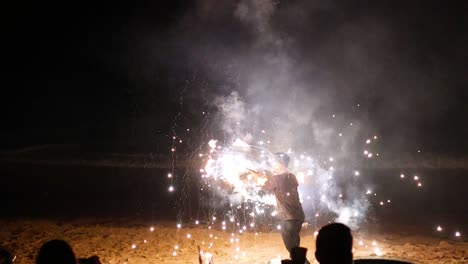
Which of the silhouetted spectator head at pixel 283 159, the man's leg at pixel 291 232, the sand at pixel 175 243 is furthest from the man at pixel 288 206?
the sand at pixel 175 243

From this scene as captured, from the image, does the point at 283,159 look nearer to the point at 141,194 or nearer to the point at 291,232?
the point at 291,232

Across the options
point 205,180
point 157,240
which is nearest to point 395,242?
point 157,240

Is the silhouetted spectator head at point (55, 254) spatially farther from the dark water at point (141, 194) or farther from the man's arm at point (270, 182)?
the dark water at point (141, 194)

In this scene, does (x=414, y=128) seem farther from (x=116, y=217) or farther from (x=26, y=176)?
(x=26, y=176)

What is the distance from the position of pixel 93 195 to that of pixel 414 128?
21237 mm

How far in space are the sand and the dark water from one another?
1.35 meters

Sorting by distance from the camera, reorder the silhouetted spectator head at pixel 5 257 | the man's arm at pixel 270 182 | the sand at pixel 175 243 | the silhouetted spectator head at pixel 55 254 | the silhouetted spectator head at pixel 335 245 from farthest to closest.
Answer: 1. the sand at pixel 175 243
2. the man's arm at pixel 270 182
3. the silhouetted spectator head at pixel 5 257
4. the silhouetted spectator head at pixel 55 254
5. the silhouetted spectator head at pixel 335 245

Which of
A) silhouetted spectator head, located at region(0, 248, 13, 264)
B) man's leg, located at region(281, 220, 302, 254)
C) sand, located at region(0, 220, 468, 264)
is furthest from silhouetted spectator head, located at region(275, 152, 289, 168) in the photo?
silhouetted spectator head, located at region(0, 248, 13, 264)

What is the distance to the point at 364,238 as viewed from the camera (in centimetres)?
945

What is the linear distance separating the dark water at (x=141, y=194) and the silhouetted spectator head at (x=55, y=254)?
8547 mm

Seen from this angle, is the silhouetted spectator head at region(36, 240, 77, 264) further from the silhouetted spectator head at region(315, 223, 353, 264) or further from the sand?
the sand

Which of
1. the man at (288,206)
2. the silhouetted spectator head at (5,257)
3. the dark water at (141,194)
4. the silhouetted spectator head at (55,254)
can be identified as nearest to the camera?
the silhouetted spectator head at (55,254)

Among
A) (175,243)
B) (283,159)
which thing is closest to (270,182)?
(283,159)

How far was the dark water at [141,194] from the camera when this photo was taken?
39.4 feet
